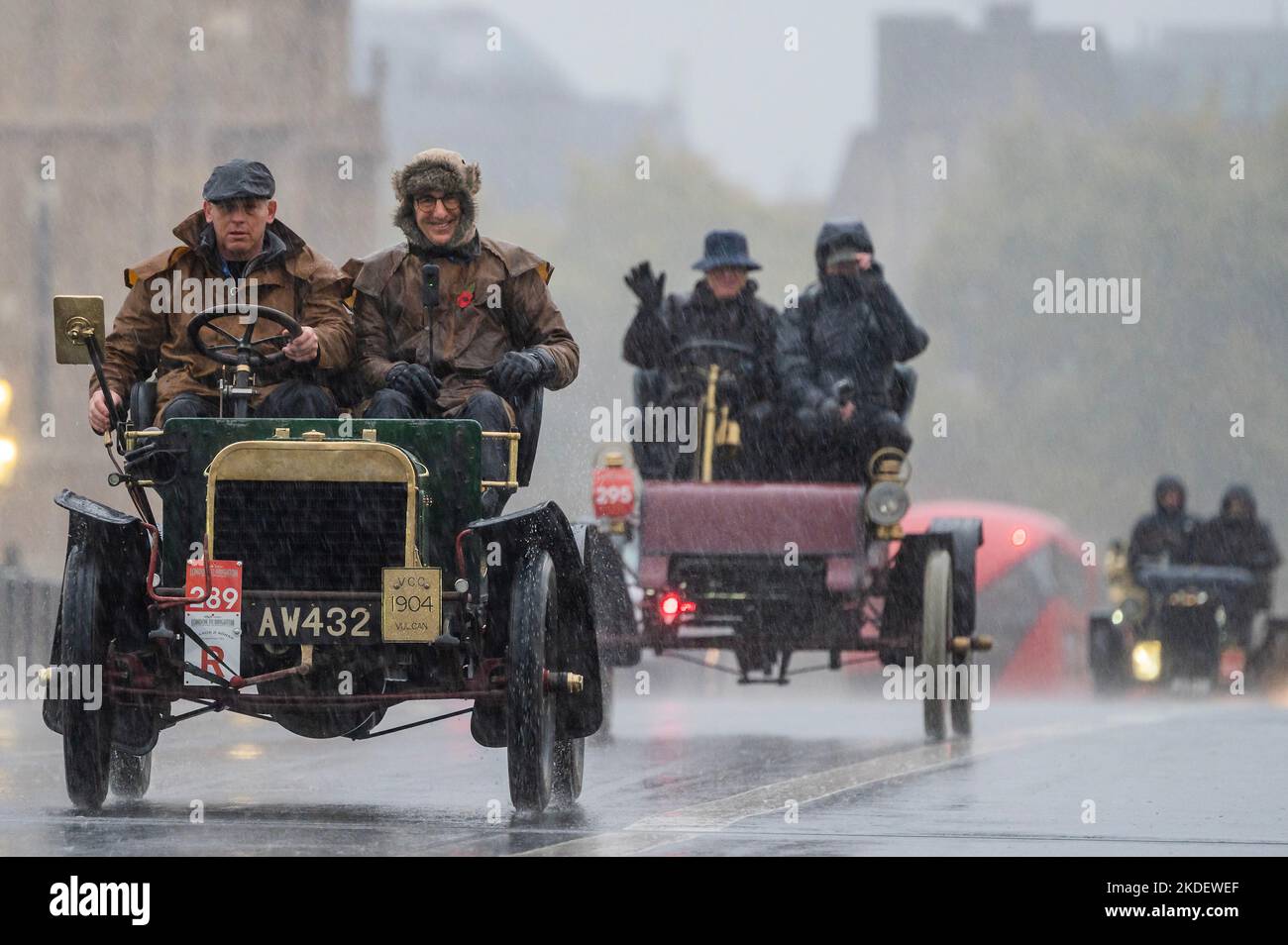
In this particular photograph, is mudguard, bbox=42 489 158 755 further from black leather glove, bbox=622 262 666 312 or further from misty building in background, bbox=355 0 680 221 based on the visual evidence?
misty building in background, bbox=355 0 680 221

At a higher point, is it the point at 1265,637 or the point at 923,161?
the point at 923,161

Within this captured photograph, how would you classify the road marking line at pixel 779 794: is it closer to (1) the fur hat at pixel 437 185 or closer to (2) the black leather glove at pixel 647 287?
(1) the fur hat at pixel 437 185

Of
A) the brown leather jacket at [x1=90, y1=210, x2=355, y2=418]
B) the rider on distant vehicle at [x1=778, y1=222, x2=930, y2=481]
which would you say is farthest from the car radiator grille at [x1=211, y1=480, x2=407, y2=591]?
the rider on distant vehicle at [x1=778, y1=222, x2=930, y2=481]

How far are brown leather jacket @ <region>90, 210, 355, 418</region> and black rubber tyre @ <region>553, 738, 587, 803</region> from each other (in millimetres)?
1563

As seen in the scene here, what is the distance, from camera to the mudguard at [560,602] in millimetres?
9641

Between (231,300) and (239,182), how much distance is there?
0.43 metres

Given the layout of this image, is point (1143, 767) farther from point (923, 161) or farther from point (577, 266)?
point (923, 161)

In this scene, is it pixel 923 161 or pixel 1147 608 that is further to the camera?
pixel 923 161

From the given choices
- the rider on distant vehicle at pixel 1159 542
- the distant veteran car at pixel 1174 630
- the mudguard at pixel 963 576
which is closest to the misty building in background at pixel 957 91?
the rider on distant vehicle at pixel 1159 542

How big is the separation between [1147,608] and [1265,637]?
1.23 m

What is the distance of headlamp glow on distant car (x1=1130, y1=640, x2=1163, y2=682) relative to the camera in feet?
86.2
